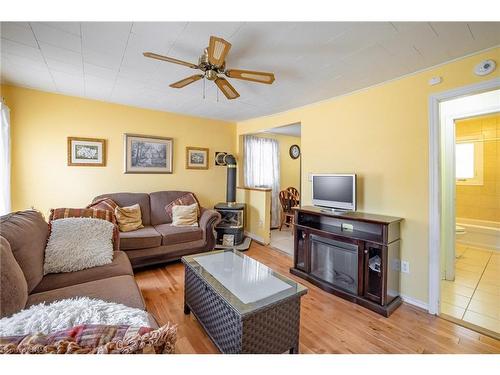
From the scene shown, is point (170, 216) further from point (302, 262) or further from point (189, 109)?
point (302, 262)

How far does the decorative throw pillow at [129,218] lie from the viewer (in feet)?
9.50

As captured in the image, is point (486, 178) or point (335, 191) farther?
point (486, 178)

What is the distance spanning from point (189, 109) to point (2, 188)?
2.49 m

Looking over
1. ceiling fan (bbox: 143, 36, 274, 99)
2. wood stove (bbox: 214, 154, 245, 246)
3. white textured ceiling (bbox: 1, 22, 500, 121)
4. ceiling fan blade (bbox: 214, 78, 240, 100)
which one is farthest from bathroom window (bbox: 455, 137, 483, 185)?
ceiling fan blade (bbox: 214, 78, 240, 100)

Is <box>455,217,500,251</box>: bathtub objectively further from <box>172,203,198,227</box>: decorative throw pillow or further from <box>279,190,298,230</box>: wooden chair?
<box>172,203,198,227</box>: decorative throw pillow

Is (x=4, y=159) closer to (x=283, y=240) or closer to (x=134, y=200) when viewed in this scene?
(x=134, y=200)

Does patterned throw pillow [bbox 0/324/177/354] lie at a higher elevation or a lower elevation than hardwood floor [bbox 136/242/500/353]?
higher

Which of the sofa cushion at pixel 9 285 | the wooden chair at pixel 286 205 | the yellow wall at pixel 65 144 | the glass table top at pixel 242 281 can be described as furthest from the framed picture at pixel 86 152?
the wooden chair at pixel 286 205

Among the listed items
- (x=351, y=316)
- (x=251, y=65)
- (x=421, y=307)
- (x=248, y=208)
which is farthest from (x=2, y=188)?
(x=421, y=307)

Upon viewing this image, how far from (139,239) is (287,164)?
12.5 ft

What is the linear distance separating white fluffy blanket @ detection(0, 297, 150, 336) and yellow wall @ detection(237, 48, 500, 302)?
2414mm

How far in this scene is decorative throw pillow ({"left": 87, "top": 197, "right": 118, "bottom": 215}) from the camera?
291cm

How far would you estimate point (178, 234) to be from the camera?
2.96m

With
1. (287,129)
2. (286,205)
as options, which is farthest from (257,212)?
(287,129)
